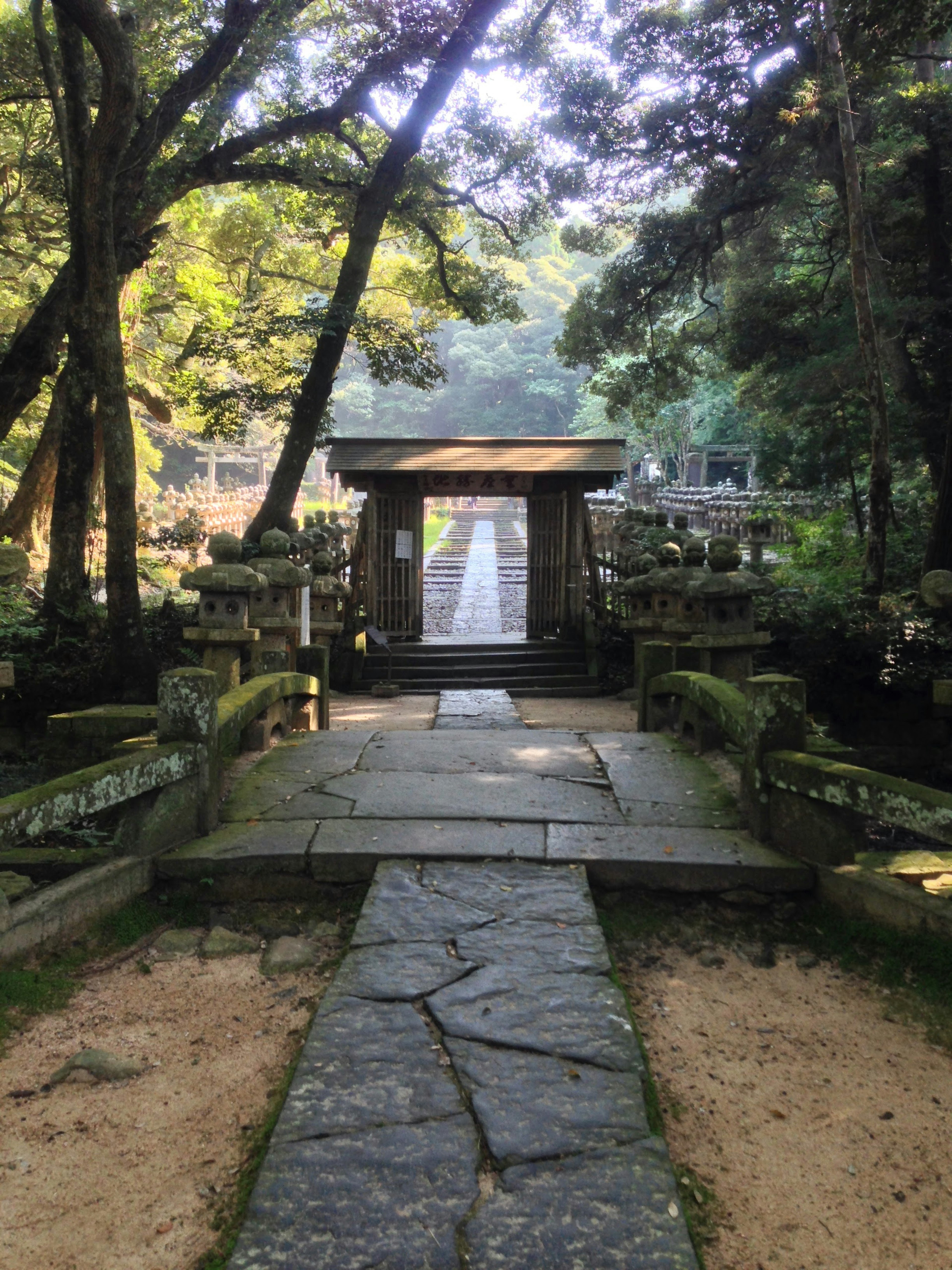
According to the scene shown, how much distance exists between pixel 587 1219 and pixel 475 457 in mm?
12575

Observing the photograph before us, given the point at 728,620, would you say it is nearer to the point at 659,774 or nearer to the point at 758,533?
the point at 659,774

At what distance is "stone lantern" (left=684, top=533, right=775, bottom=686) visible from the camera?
7797mm

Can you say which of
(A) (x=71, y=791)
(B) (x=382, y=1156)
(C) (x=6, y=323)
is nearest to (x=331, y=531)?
(C) (x=6, y=323)

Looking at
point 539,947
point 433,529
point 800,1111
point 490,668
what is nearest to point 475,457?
point 490,668

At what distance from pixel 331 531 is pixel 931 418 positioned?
8.98 m

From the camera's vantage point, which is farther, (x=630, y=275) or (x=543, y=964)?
(x=630, y=275)

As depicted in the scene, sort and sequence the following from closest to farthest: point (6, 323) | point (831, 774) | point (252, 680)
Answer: point (831, 774), point (252, 680), point (6, 323)

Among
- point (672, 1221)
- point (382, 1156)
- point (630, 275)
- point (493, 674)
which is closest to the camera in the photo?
point (672, 1221)

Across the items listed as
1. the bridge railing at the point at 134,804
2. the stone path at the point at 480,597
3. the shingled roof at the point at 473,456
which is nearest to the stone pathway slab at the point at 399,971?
the bridge railing at the point at 134,804

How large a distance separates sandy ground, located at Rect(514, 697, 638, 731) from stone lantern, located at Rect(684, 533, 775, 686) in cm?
121

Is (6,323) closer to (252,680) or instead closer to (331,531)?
(331,531)

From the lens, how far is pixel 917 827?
3.38 metres

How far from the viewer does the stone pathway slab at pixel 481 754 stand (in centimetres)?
529

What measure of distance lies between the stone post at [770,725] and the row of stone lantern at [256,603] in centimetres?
295
